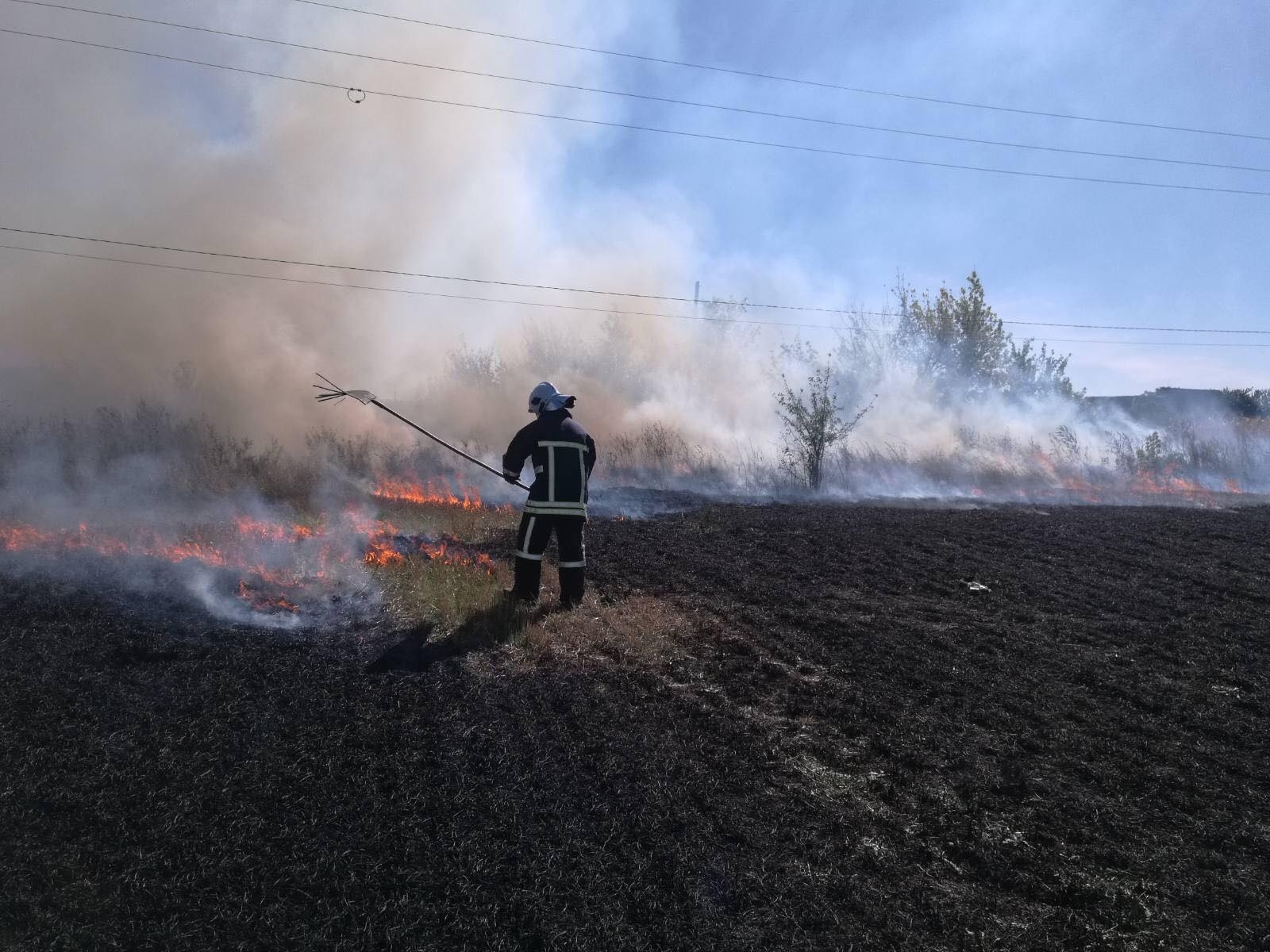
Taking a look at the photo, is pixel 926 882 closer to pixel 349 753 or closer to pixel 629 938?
pixel 629 938

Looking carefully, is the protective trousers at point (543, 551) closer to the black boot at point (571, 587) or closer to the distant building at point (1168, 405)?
the black boot at point (571, 587)

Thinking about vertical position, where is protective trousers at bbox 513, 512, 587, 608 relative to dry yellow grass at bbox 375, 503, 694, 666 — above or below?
above

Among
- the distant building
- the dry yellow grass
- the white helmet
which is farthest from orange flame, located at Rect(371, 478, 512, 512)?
the distant building


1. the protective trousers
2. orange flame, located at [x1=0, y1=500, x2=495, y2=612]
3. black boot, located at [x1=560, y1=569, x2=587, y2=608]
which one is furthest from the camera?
black boot, located at [x1=560, y1=569, x2=587, y2=608]

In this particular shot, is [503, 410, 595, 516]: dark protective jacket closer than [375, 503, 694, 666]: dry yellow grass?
No

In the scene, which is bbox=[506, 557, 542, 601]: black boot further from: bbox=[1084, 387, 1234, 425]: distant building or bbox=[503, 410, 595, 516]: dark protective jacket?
bbox=[1084, 387, 1234, 425]: distant building

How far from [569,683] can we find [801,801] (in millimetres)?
2068

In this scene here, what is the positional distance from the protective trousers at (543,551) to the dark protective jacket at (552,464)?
0.09 m

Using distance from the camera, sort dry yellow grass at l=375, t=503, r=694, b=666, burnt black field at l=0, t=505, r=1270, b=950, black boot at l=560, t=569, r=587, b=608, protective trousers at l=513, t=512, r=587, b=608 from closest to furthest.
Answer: burnt black field at l=0, t=505, r=1270, b=950, dry yellow grass at l=375, t=503, r=694, b=666, protective trousers at l=513, t=512, r=587, b=608, black boot at l=560, t=569, r=587, b=608

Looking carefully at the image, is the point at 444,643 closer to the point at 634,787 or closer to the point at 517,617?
the point at 517,617

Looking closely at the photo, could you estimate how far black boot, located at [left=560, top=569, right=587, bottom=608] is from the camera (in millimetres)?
7734

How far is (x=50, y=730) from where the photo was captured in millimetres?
4230

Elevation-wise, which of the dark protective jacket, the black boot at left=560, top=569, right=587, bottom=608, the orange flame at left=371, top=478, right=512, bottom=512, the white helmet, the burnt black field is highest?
the white helmet

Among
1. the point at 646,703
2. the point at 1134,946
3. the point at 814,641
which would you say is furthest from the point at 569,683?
the point at 1134,946
